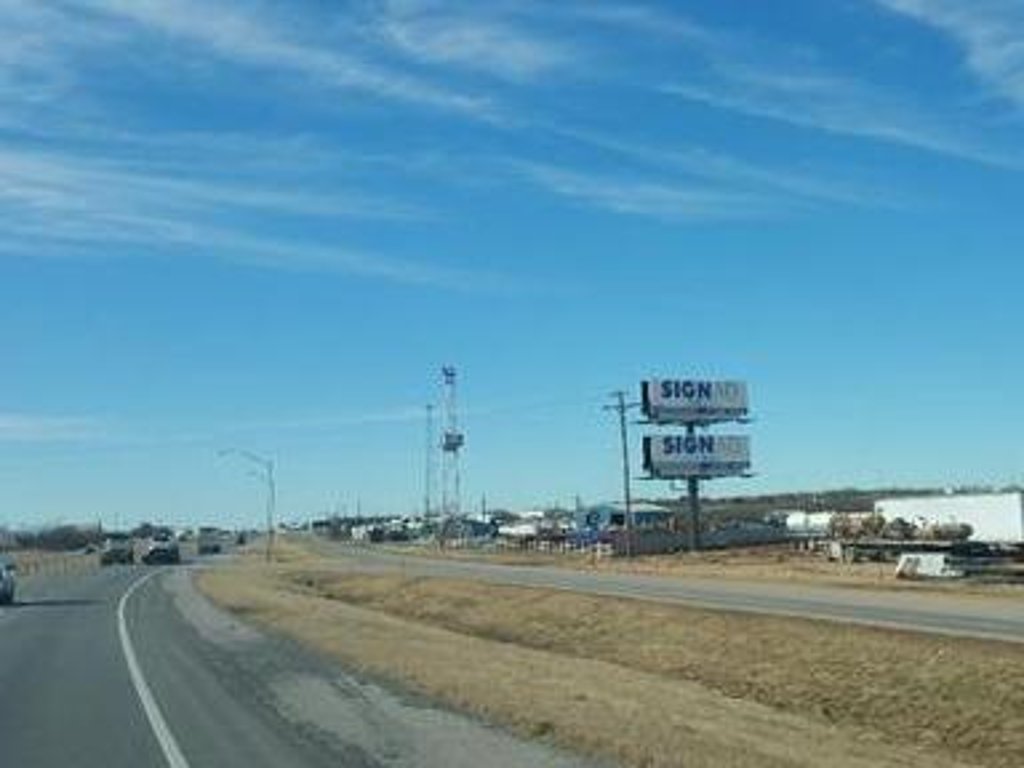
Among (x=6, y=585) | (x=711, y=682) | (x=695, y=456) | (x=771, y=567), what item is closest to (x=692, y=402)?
(x=695, y=456)

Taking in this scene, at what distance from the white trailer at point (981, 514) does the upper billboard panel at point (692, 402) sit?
13.4 metres

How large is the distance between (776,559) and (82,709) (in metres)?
61.2

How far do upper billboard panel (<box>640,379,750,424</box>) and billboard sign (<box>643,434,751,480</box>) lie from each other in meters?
1.08

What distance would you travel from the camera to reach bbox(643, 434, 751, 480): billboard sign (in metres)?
103

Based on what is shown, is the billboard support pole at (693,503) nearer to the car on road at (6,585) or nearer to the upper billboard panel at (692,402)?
the upper billboard panel at (692,402)

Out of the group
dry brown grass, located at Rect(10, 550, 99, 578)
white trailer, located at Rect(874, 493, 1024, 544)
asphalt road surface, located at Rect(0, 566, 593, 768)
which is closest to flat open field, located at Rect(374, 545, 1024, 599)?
white trailer, located at Rect(874, 493, 1024, 544)

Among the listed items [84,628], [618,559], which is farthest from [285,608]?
[618,559]

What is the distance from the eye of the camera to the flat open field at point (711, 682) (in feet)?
61.3

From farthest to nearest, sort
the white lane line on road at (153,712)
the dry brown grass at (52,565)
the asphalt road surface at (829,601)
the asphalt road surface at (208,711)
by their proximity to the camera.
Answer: the dry brown grass at (52,565)
the asphalt road surface at (829,601)
the asphalt road surface at (208,711)
the white lane line on road at (153,712)

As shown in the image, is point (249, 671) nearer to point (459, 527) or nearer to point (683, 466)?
point (683, 466)

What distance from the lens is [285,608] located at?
51250 mm

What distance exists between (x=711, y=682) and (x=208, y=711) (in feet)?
33.9

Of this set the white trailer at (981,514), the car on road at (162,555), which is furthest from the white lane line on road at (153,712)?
the car on road at (162,555)

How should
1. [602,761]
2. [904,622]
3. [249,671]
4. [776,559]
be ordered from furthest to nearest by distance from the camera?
1. [776,559]
2. [904,622]
3. [249,671]
4. [602,761]
